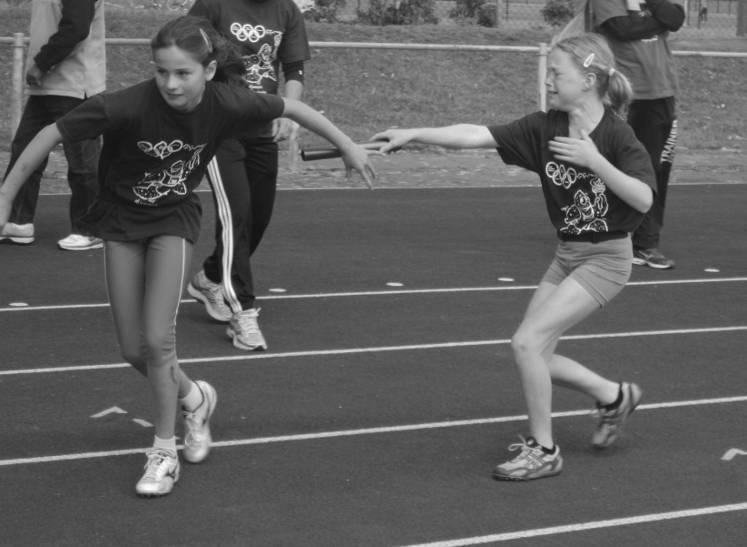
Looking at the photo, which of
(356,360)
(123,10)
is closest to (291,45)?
(356,360)

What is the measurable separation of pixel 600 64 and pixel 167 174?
5.55 ft

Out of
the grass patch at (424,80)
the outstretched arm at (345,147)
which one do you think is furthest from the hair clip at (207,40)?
the grass patch at (424,80)

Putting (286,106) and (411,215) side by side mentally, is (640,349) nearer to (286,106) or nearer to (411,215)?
(286,106)

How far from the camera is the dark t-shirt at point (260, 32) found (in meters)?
7.08

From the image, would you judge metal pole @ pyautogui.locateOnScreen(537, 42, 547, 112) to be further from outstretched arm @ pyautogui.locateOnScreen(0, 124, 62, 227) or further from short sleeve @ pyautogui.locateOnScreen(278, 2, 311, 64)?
outstretched arm @ pyautogui.locateOnScreen(0, 124, 62, 227)

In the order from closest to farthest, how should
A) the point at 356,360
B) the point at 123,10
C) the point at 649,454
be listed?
the point at 649,454 → the point at 356,360 → the point at 123,10

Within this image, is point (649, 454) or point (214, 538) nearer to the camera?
point (214, 538)

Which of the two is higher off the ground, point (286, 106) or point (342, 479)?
point (286, 106)

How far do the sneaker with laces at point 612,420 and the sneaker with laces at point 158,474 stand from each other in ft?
5.56

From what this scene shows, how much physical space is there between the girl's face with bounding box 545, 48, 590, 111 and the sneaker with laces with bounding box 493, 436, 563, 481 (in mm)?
1304

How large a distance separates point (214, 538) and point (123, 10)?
18990 millimetres

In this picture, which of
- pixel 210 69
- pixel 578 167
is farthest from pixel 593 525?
pixel 210 69

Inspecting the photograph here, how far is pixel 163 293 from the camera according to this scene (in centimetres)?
494

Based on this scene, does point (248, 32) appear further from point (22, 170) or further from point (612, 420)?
point (612, 420)
